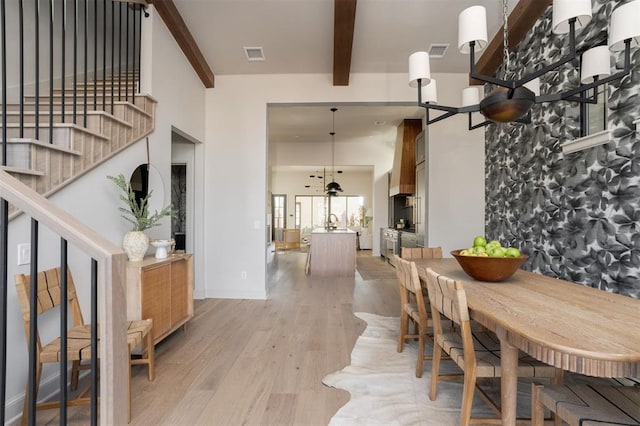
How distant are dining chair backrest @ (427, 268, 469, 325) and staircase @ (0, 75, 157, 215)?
2.32 m

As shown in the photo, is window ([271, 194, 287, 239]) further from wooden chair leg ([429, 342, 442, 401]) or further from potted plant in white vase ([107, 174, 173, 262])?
wooden chair leg ([429, 342, 442, 401])

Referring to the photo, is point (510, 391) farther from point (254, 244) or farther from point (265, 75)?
point (265, 75)

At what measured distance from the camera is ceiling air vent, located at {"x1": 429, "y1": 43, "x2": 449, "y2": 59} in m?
3.83

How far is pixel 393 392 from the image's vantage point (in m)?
2.16

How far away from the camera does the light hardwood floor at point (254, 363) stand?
1965 mm

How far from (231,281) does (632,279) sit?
4140 millimetres

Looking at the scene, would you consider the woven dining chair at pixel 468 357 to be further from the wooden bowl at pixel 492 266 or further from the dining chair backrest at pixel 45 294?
the dining chair backrest at pixel 45 294

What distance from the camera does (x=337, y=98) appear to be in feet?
14.9

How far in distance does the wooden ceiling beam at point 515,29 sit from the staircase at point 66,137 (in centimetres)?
365

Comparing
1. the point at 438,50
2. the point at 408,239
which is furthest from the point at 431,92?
the point at 408,239

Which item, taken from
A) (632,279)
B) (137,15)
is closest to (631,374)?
(632,279)

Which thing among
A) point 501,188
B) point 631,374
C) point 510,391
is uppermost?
point 501,188

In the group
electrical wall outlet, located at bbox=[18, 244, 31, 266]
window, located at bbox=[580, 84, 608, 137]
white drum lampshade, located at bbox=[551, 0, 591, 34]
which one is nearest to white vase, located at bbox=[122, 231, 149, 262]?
electrical wall outlet, located at bbox=[18, 244, 31, 266]

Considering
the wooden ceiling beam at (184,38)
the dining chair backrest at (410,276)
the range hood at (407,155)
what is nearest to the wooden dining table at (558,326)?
the dining chair backrest at (410,276)
